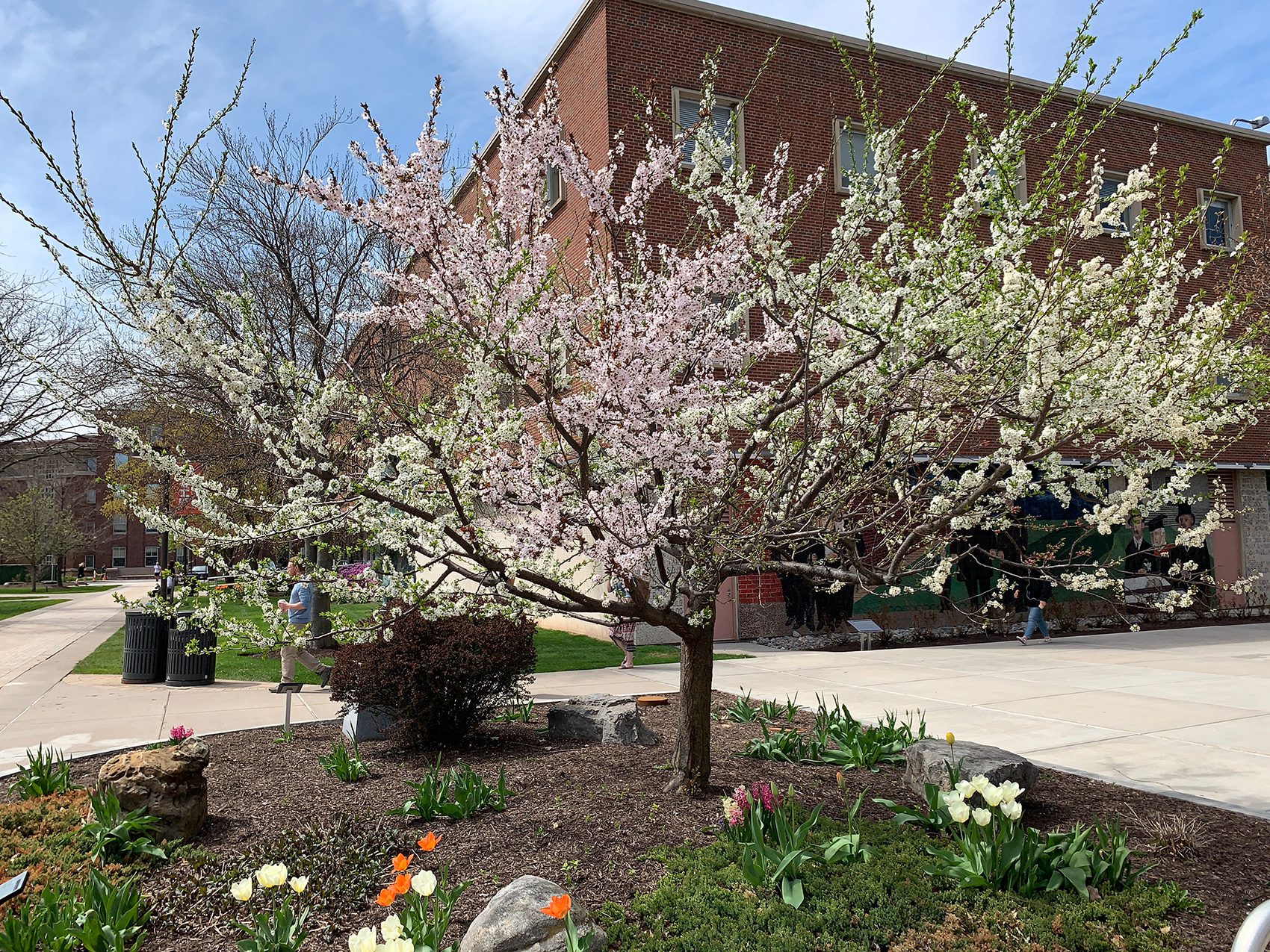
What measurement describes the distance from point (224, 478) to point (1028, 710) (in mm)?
15068

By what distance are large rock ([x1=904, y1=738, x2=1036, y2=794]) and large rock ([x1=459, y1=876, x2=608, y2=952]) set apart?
2.40 m

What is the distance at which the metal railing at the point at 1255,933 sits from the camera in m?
1.57

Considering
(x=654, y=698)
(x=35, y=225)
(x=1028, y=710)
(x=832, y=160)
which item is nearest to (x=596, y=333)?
(x=35, y=225)

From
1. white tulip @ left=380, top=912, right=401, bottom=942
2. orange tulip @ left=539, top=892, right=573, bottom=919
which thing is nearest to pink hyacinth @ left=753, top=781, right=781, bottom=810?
orange tulip @ left=539, top=892, right=573, bottom=919

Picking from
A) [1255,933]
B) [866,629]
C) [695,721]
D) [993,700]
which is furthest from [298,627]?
[866,629]

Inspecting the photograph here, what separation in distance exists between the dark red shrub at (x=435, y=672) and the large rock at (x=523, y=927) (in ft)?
9.97

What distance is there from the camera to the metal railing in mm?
1565

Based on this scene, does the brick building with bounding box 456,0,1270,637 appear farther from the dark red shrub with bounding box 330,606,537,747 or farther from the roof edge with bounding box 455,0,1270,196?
the dark red shrub with bounding box 330,606,537,747

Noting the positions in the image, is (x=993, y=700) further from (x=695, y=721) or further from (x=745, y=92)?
(x=745, y=92)

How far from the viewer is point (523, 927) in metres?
3.41

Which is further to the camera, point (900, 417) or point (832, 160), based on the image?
point (832, 160)

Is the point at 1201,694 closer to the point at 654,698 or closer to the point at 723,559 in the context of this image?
the point at 654,698

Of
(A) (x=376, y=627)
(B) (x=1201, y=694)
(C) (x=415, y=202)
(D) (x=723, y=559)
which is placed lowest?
(B) (x=1201, y=694)

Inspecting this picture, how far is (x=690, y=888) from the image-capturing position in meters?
3.95
